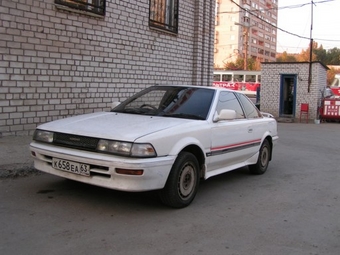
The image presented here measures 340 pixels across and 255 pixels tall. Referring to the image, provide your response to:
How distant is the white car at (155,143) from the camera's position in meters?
4.22

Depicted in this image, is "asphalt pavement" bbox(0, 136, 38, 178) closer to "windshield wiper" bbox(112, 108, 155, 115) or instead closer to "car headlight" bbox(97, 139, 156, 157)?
"windshield wiper" bbox(112, 108, 155, 115)

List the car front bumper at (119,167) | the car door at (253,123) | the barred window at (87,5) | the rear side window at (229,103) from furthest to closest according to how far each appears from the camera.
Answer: the barred window at (87,5) → the car door at (253,123) → the rear side window at (229,103) → the car front bumper at (119,167)

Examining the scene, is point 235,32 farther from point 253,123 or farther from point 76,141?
point 76,141

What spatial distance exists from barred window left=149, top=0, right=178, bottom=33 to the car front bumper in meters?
8.35

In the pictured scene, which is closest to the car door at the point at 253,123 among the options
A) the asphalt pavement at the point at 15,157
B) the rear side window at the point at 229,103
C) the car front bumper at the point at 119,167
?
the rear side window at the point at 229,103

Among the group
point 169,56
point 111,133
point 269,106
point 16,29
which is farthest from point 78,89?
point 269,106

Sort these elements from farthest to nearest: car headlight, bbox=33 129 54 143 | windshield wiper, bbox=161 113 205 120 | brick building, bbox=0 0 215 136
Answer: brick building, bbox=0 0 215 136
windshield wiper, bbox=161 113 205 120
car headlight, bbox=33 129 54 143

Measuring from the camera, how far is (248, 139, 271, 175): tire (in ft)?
22.8

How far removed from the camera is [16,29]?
26.1ft

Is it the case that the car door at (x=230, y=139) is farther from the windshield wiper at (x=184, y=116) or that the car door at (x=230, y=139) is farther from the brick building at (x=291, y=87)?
the brick building at (x=291, y=87)

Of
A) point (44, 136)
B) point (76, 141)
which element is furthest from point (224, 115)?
point (44, 136)

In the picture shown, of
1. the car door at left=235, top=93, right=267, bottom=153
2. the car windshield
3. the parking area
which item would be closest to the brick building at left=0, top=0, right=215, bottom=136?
the parking area

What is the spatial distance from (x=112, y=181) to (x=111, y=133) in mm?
543

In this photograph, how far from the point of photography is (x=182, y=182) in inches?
186
